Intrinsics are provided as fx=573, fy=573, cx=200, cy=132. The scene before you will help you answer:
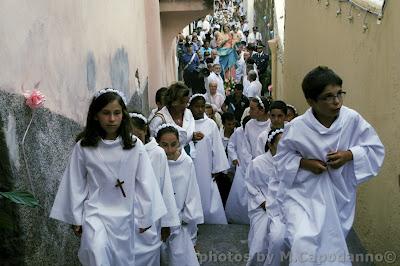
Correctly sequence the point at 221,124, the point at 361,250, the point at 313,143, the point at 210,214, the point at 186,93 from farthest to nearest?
the point at 221,124, the point at 210,214, the point at 186,93, the point at 361,250, the point at 313,143

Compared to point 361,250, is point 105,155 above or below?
above

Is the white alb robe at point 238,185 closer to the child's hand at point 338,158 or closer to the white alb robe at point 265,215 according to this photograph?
the white alb robe at point 265,215

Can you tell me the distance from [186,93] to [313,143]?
2.81 m

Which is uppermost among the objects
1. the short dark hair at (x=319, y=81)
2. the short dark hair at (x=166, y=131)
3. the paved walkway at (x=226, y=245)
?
the short dark hair at (x=319, y=81)

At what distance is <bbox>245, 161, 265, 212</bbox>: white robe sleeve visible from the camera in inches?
192

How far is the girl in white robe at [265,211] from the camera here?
13.5ft

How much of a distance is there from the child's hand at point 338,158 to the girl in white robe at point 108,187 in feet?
4.41

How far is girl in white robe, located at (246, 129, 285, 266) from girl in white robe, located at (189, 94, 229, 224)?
78.0 inches

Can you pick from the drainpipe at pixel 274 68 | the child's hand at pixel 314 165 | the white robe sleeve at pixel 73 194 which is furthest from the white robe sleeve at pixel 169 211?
the drainpipe at pixel 274 68

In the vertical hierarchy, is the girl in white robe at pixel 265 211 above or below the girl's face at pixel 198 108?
below

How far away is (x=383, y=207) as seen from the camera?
4836mm

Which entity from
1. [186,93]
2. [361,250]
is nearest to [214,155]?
[186,93]

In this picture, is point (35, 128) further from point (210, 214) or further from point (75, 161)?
point (210, 214)

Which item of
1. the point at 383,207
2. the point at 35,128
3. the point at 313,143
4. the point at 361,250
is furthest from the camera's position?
the point at 361,250
